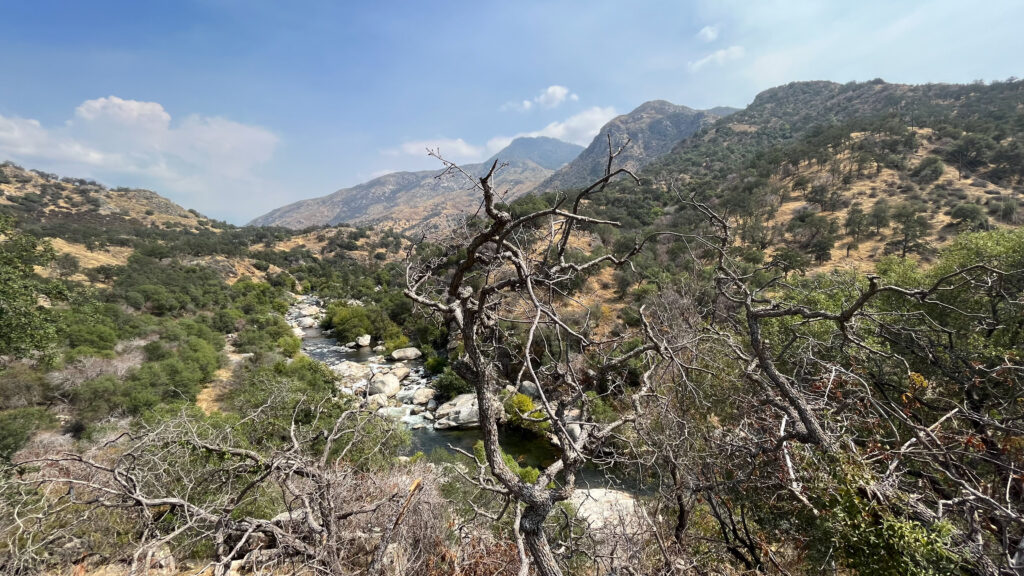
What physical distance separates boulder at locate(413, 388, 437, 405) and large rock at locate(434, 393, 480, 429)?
1105 mm

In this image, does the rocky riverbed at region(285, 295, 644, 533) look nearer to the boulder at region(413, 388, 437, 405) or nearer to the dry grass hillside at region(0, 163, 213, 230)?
the boulder at region(413, 388, 437, 405)

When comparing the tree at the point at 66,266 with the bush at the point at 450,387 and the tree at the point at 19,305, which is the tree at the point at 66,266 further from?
the bush at the point at 450,387

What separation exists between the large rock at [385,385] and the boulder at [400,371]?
61 centimetres

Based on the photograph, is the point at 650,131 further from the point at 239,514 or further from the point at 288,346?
the point at 239,514

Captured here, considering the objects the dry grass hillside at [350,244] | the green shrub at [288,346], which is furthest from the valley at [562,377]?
the dry grass hillside at [350,244]

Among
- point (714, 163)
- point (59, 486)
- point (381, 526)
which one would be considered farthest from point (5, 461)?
point (714, 163)

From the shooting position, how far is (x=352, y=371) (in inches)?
844

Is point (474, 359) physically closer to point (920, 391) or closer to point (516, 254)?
point (516, 254)

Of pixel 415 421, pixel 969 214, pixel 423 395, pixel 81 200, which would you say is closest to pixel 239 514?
pixel 415 421

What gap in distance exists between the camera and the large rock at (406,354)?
81.8ft

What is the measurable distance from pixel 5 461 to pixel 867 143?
2320 inches

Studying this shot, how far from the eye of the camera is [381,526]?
4.21 metres

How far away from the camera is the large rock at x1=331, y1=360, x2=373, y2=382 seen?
20250 millimetres

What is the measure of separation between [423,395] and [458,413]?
9.96ft
